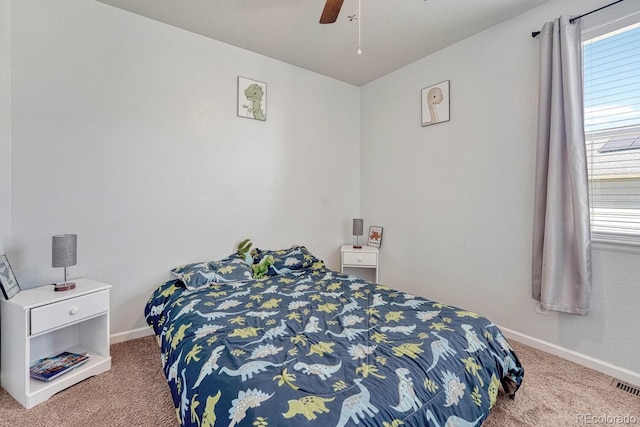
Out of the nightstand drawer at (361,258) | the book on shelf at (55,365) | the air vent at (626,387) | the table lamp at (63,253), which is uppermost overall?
the table lamp at (63,253)

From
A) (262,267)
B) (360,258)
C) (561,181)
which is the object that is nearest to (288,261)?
(262,267)

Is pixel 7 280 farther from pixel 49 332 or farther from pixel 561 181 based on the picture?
pixel 561 181

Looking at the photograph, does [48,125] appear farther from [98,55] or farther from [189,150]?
[189,150]

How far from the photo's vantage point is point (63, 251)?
6.18 ft

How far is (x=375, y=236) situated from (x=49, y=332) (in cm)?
297

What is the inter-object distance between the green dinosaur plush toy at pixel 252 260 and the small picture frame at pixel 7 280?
60.7 inches

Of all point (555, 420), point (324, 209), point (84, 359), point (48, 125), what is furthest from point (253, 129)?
point (555, 420)

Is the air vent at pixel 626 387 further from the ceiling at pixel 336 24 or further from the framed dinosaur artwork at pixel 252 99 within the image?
the framed dinosaur artwork at pixel 252 99

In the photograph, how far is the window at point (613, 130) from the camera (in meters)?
1.91

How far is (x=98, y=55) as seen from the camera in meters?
2.26

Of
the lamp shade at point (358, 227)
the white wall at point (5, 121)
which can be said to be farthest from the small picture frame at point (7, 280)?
the lamp shade at point (358, 227)

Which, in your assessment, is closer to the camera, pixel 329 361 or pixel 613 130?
pixel 329 361

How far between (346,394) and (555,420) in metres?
1.30

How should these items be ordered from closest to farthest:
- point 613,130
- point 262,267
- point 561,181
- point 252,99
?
1. point 613,130
2. point 561,181
3. point 262,267
4. point 252,99
